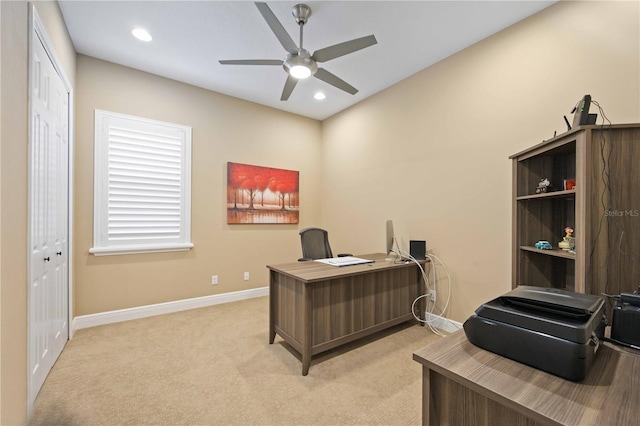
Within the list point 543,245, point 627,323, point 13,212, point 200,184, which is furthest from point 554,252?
point 200,184

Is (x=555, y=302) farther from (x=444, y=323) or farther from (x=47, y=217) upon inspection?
(x=47, y=217)

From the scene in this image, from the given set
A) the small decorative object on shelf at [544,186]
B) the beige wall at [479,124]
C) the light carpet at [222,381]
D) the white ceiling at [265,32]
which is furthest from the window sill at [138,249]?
the small decorative object on shelf at [544,186]

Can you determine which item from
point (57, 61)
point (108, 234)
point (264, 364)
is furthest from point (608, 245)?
point (108, 234)

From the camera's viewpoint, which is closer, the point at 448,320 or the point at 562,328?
the point at 562,328

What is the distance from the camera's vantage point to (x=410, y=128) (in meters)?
3.37

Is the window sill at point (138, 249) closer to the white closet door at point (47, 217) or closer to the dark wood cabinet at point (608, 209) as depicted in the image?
the white closet door at point (47, 217)

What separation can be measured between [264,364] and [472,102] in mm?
3183

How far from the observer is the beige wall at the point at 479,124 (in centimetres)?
202

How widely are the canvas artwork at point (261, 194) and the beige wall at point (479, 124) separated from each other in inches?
44.3

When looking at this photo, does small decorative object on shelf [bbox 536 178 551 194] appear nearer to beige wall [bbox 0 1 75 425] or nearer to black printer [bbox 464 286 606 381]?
black printer [bbox 464 286 606 381]

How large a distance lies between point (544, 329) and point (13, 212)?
7.86 ft

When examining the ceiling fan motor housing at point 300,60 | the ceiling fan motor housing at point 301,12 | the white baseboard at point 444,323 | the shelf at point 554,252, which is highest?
the ceiling fan motor housing at point 301,12

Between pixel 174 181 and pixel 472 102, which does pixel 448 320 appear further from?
pixel 174 181

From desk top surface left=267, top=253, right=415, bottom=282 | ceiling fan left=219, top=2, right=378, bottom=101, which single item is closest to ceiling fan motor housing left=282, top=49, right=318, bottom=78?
ceiling fan left=219, top=2, right=378, bottom=101
